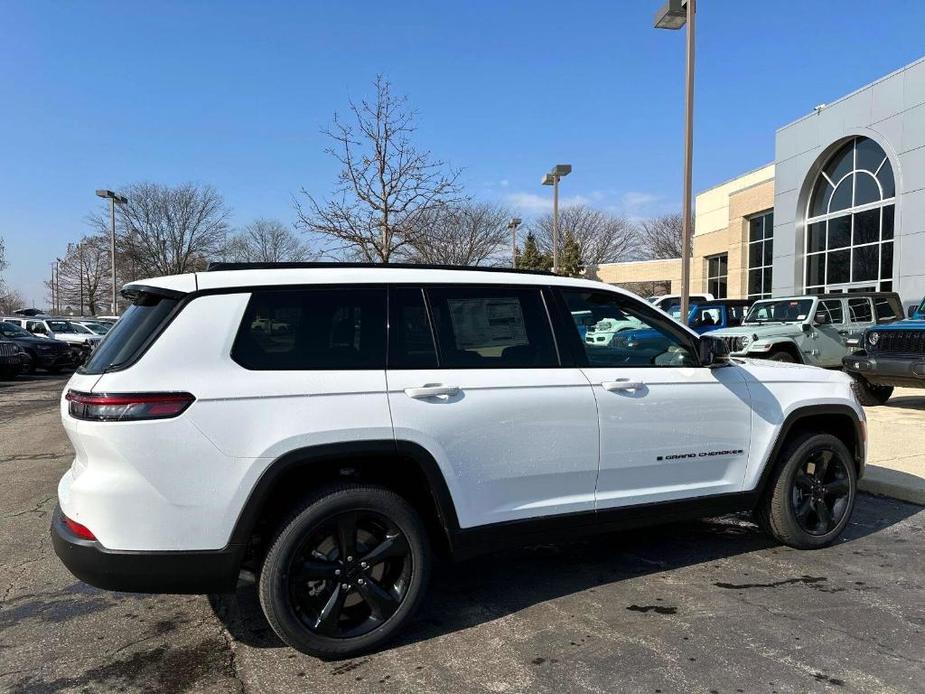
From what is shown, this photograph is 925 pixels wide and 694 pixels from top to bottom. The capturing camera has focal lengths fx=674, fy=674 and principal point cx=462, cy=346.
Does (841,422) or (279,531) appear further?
(841,422)

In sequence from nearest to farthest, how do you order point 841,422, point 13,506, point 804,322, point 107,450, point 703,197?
point 107,450 → point 841,422 → point 13,506 → point 804,322 → point 703,197

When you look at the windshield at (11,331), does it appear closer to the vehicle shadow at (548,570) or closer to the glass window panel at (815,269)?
the vehicle shadow at (548,570)

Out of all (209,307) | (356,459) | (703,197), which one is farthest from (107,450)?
(703,197)

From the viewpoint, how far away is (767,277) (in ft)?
105

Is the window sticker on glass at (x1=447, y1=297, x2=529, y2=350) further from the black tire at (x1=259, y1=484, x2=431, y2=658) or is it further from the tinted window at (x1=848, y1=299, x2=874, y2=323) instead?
the tinted window at (x1=848, y1=299, x2=874, y2=323)

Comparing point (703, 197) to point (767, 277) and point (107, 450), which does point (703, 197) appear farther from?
point (107, 450)

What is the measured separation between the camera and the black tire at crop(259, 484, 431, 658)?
120 inches

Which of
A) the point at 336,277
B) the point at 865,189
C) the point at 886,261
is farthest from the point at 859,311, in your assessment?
the point at 336,277

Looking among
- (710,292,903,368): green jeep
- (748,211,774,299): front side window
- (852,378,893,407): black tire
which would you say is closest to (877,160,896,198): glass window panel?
(710,292,903,368): green jeep

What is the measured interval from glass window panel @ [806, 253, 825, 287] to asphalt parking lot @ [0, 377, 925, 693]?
2144 centimetres

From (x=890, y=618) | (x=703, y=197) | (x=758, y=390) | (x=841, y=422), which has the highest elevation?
(x=703, y=197)

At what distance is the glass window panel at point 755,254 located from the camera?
3309 centimetres

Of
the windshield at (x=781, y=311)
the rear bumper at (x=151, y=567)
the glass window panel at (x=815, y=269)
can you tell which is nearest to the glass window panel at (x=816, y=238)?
the glass window panel at (x=815, y=269)

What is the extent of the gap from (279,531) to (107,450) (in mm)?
807
